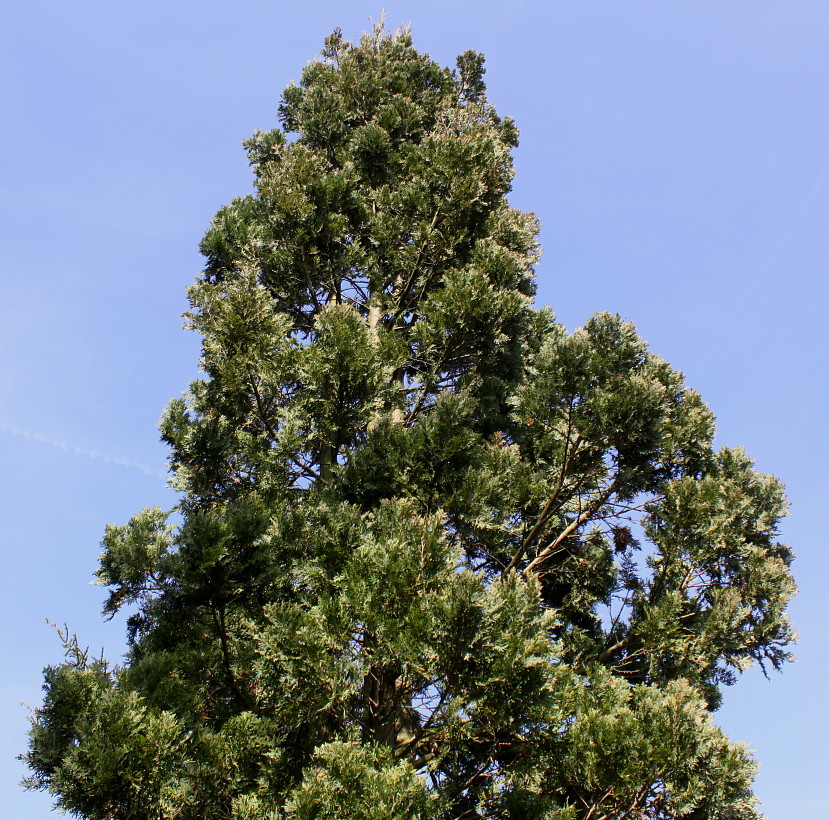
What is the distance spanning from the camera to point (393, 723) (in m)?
7.07

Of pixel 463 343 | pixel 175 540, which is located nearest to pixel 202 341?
pixel 175 540

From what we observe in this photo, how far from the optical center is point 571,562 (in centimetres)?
947

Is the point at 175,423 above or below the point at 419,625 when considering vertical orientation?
above

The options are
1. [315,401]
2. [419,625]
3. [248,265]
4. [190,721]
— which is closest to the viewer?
[419,625]

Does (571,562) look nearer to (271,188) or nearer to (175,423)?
(175,423)

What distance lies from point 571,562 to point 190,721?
513 centimetres

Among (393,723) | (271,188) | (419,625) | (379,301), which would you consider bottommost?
(393,723)

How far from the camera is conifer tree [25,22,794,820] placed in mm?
6078

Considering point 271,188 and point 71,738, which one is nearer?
point 71,738

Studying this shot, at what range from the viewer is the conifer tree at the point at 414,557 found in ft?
19.9

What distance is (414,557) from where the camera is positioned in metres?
6.26

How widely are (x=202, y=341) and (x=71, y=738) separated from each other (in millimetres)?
4591

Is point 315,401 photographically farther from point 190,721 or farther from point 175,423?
point 190,721

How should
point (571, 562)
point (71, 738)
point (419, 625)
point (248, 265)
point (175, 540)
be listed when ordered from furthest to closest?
1. point (571, 562)
2. point (248, 265)
3. point (175, 540)
4. point (71, 738)
5. point (419, 625)
